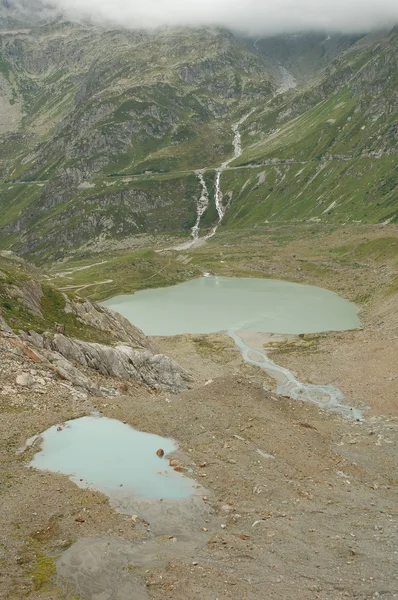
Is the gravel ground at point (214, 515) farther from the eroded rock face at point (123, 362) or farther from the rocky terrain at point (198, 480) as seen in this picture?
the eroded rock face at point (123, 362)

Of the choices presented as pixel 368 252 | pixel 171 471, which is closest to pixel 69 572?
pixel 171 471

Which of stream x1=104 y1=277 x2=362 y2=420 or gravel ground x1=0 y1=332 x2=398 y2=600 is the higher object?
gravel ground x1=0 y1=332 x2=398 y2=600

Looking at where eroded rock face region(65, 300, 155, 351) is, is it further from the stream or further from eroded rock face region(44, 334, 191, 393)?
the stream

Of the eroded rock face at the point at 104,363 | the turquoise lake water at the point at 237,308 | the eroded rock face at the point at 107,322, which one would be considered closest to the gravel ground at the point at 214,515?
the eroded rock face at the point at 104,363

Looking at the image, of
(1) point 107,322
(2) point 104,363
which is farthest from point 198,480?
(1) point 107,322

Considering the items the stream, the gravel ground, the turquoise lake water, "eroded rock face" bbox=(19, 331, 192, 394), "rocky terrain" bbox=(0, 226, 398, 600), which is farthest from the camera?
the turquoise lake water

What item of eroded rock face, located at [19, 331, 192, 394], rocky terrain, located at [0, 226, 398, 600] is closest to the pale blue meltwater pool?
rocky terrain, located at [0, 226, 398, 600]

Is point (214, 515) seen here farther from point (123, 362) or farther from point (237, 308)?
point (237, 308)

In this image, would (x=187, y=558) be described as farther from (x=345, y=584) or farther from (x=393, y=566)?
(x=393, y=566)
